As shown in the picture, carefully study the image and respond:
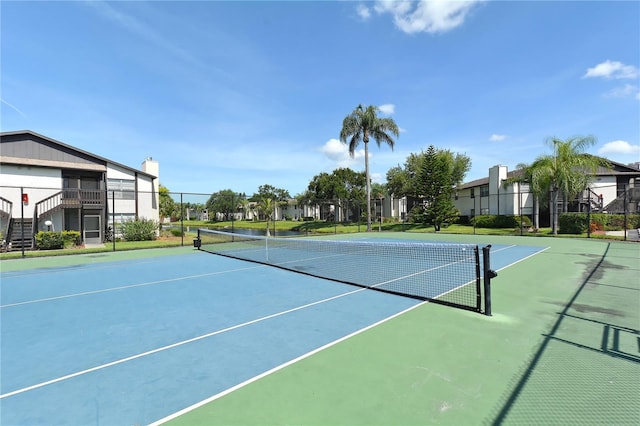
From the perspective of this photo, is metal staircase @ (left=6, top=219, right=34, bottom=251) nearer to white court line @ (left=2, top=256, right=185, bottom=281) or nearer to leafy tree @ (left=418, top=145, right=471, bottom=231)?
white court line @ (left=2, top=256, right=185, bottom=281)

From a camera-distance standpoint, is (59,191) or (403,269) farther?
(59,191)

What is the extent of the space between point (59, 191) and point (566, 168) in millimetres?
34877

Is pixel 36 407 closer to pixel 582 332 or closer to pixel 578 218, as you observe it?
pixel 582 332

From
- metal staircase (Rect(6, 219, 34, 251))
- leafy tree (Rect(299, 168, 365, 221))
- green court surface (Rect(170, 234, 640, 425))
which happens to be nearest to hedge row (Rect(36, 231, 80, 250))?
metal staircase (Rect(6, 219, 34, 251))

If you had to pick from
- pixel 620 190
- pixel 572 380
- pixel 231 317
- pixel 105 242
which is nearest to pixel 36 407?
pixel 231 317

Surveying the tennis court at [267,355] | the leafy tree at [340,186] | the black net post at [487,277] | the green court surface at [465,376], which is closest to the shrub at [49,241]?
the tennis court at [267,355]

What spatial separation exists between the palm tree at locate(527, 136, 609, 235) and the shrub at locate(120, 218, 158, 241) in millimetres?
28367

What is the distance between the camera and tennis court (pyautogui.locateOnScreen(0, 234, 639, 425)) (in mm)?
2805

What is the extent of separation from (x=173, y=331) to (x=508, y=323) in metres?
5.42

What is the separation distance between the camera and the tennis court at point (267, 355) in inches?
110

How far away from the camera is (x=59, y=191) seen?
62.6 feet

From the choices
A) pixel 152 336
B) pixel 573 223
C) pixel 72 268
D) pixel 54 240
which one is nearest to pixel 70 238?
pixel 54 240

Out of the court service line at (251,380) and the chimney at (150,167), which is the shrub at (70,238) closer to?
the chimney at (150,167)

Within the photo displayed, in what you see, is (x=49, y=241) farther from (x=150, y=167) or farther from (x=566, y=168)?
(x=566, y=168)
